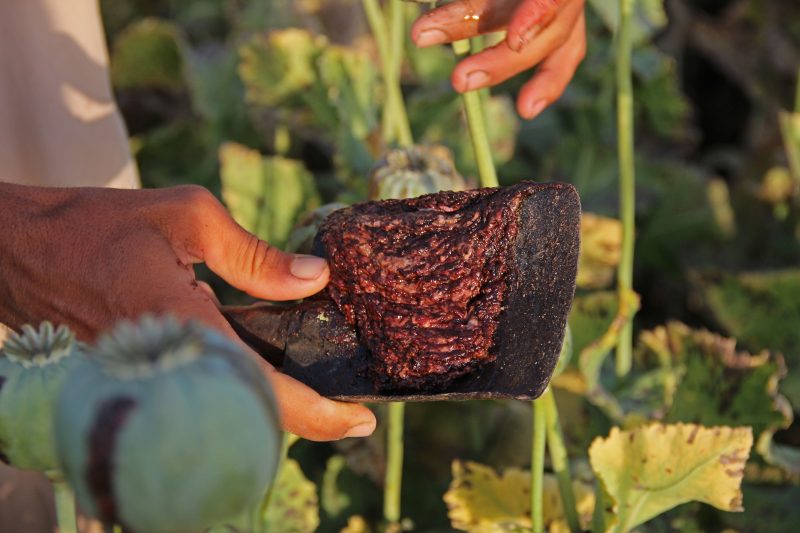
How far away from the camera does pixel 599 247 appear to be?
1910 mm

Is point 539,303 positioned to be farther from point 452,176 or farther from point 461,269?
point 452,176

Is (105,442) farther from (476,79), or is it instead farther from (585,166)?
(585,166)

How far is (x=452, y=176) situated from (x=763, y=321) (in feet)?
2.99

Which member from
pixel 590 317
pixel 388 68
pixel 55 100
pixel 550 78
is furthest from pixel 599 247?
pixel 55 100

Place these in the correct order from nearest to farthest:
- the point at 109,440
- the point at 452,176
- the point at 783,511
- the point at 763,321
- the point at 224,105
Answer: the point at 109,440 → the point at 452,176 → the point at 783,511 → the point at 763,321 → the point at 224,105

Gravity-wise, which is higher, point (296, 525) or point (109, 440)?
point (109, 440)

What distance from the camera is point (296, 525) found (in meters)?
1.48

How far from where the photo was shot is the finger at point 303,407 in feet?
2.99

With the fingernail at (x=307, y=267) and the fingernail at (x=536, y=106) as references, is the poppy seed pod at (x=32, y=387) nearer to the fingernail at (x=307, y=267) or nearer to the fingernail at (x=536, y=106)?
the fingernail at (x=307, y=267)

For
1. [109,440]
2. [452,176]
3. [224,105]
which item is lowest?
[224,105]

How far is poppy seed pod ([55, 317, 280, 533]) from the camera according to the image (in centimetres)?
48

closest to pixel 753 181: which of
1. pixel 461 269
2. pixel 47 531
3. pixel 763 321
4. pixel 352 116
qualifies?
pixel 763 321

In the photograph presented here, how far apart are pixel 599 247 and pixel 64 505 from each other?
133 cm

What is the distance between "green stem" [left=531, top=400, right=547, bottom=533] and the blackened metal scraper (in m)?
0.13
